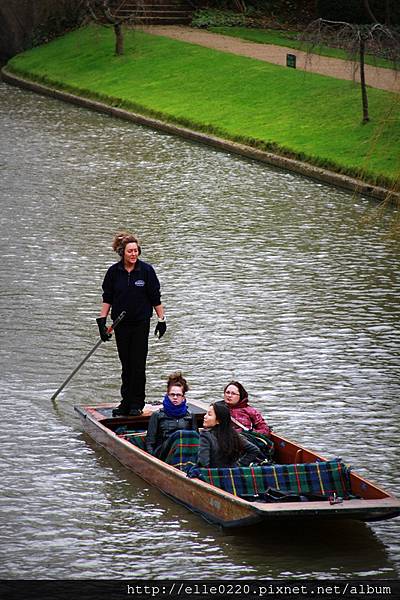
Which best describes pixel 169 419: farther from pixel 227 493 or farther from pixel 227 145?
pixel 227 145

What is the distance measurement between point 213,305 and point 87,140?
52.0ft

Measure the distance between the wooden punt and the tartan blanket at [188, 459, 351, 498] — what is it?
114 millimetres

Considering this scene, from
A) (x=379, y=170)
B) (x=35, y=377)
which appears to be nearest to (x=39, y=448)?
(x=35, y=377)

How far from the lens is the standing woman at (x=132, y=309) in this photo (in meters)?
13.6

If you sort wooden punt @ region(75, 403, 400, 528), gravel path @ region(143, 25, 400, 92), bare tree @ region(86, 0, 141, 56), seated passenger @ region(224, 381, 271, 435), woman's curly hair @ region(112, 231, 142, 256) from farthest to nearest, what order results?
bare tree @ region(86, 0, 141, 56), gravel path @ region(143, 25, 400, 92), woman's curly hair @ region(112, 231, 142, 256), seated passenger @ region(224, 381, 271, 435), wooden punt @ region(75, 403, 400, 528)

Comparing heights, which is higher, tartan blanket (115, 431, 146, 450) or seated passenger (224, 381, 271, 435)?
seated passenger (224, 381, 271, 435)

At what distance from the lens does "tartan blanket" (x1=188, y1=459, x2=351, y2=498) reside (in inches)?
440

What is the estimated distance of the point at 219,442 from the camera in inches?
459

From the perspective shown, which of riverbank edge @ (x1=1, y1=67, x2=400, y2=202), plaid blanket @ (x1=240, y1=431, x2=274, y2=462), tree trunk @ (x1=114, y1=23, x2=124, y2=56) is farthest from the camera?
tree trunk @ (x1=114, y1=23, x2=124, y2=56)

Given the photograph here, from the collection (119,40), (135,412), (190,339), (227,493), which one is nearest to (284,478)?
(227,493)

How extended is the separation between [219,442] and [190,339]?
222 inches

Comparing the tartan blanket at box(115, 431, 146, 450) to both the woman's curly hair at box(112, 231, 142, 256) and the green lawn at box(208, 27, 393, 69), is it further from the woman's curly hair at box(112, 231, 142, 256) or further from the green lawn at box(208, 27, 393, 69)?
the green lawn at box(208, 27, 393, 69)

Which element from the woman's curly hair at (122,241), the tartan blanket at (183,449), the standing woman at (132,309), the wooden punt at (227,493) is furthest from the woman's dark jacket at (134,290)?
the tartan blanket at (183,449)

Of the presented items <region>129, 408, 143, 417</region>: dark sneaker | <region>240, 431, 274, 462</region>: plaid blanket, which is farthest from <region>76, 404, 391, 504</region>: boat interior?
<region>129, 408, 143, 417</region>: dark sneaker
